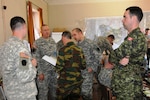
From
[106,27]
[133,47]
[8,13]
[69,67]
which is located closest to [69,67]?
[69,67]

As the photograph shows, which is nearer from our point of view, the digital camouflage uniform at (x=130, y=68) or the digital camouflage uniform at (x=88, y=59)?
the digital camouflage uniform at (x=130, y=68)

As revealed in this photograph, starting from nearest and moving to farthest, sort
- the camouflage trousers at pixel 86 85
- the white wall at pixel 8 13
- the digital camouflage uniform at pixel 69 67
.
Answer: the digital camouflage uniform at pixel 69 67 < the white wall at pixel 8 13 < the camouflage trousers at pixel 86 85

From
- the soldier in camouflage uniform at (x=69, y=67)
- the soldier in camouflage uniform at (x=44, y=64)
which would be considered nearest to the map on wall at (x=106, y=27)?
the soldier in camouflage uniform at (x=44, y=64)

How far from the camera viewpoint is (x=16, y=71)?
1.85 m

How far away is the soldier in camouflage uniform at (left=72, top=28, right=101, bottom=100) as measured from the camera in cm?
364

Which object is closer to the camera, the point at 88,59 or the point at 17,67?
the point at 17,67

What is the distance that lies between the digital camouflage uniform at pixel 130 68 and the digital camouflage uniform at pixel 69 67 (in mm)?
953

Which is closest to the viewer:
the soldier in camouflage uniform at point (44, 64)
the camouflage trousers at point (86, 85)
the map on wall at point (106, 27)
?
the soldier in camouflage uniform at point (44, 64)

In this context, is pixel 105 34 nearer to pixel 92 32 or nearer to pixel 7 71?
pixel 92 32

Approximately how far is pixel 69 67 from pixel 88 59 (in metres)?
0.90

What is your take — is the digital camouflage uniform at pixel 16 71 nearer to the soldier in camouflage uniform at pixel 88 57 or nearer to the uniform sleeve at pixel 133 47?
the uniform sleeve at pixel 133 47

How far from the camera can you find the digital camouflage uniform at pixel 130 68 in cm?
187

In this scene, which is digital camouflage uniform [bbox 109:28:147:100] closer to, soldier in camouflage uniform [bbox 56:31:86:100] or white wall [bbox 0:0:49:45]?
soldier in camouflage uniform [bbox 56:31:86:100]

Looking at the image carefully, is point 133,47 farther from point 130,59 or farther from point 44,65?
point 44,65
